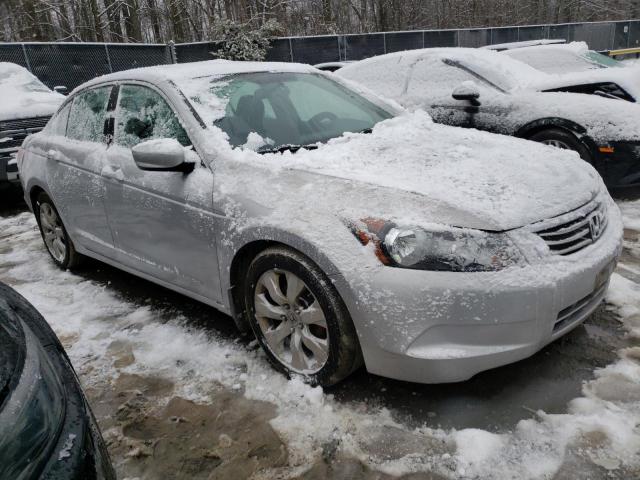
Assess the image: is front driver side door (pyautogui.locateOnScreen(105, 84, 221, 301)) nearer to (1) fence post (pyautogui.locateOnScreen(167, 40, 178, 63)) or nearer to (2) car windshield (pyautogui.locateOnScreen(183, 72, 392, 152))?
(2) car windshield (pyautogui.locateOnScreen(183, 72, 392, 152))

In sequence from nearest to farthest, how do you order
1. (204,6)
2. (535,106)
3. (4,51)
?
1. (535,106)
2. (4,51)
3. (204,6)

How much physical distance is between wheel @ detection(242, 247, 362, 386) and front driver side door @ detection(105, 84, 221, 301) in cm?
32

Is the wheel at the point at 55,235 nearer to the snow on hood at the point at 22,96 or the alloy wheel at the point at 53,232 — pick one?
the alloy wheel at the point at 53,232

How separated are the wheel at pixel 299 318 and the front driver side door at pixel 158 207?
1.05 feet

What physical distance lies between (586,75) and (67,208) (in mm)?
5194

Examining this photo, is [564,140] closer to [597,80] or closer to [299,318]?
[597,80]

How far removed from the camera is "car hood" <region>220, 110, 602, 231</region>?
2260 mm

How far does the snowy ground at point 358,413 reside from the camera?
84.2 inches

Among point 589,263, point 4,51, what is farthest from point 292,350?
point 4,51

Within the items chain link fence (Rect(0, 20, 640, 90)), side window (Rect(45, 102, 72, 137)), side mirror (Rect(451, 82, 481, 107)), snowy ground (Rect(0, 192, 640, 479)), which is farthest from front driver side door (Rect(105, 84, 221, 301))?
chain link fence (Rect(0, 20, 640, 90))

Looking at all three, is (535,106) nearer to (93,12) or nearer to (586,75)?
(586,75)

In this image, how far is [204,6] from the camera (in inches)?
896

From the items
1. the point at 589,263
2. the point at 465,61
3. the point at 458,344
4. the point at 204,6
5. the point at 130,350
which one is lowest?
the point at 130,350

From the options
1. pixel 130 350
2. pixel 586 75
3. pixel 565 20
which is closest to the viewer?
pixel 130 350
